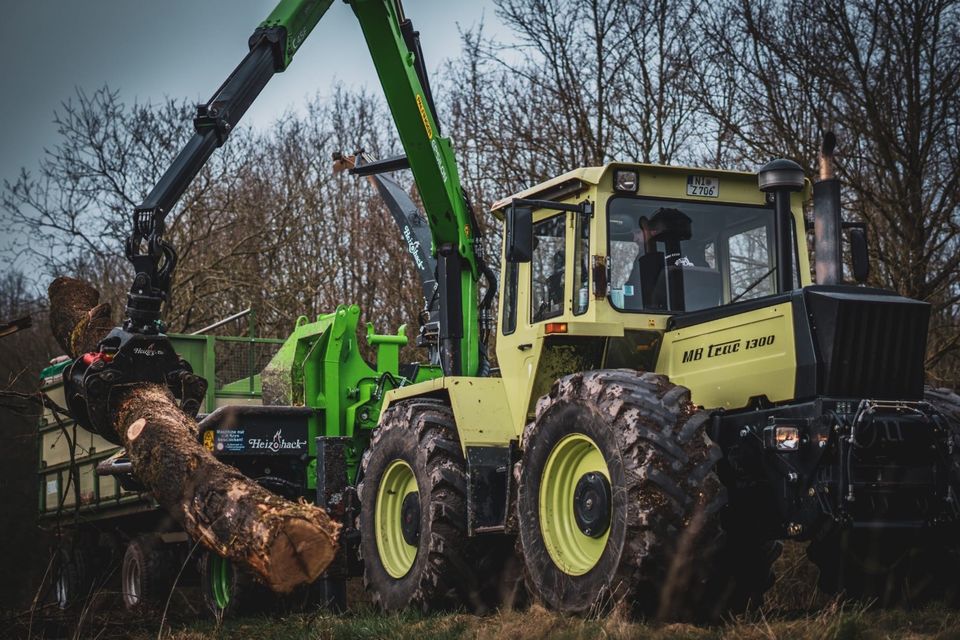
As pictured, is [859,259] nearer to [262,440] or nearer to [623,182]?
[623,182]

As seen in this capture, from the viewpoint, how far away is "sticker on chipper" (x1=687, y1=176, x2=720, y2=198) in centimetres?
845

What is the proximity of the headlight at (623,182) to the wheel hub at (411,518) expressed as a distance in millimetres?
2774

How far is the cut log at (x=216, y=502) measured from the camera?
6438mm

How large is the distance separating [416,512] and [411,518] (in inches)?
3.2

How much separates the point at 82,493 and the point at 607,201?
365 inches

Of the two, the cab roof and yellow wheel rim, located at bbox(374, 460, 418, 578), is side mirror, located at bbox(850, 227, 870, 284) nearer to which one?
the cab roof

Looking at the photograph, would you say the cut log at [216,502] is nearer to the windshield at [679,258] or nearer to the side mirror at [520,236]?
the side mirror at [520,236]

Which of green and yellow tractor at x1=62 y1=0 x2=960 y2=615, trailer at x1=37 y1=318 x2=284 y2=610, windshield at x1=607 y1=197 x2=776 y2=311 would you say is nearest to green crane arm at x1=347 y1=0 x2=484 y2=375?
green and yellow tractor at x1=62 y1=0 x2=960 y2=615

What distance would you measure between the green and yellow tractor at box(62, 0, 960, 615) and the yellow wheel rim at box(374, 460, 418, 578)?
2cm

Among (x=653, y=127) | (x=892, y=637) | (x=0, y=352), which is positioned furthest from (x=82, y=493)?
(x=0, y=352)

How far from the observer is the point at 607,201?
325 inches

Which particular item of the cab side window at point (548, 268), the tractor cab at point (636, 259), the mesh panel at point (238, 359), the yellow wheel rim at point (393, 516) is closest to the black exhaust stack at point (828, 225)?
the tractor cab at point (636, 259)

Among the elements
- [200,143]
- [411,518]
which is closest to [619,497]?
[411,518]

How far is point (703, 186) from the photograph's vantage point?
8492mm
